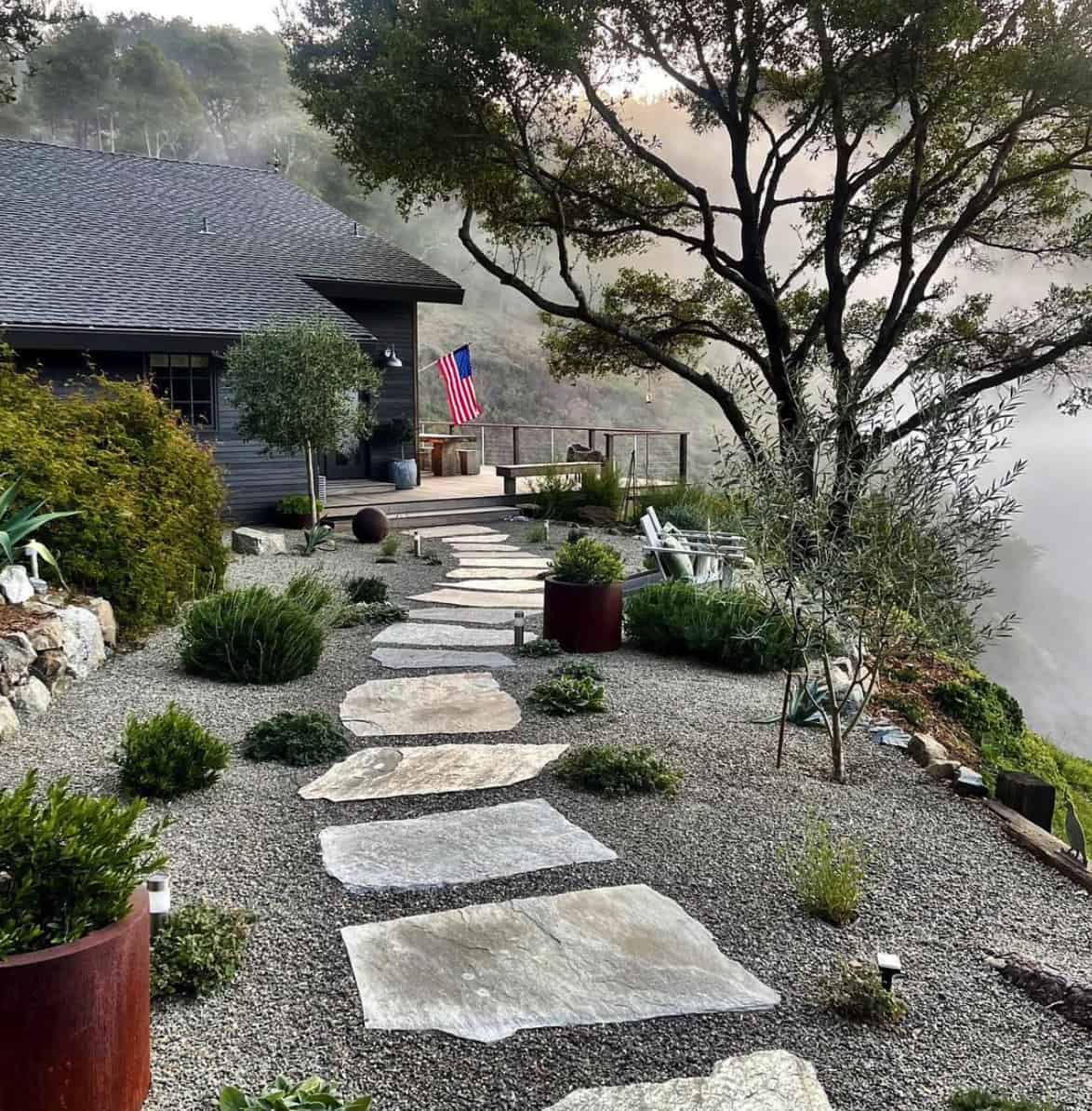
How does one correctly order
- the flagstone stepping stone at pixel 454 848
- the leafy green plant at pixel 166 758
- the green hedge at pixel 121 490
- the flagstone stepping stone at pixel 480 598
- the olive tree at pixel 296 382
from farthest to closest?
1. the olive tree at pixel 296 382
2. the flagstone stepping stone at pixel 480 598
3. the green hedge at pixel 121 490
4. the leafy green plant at pixel 166 758
5. the flagstone stepping stone at pixel 454 848

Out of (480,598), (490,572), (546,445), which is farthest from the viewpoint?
(546,445)

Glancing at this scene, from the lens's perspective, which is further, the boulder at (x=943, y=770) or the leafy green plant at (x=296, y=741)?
the boulder at (x=943, y=770)

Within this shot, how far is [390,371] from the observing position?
14.9m

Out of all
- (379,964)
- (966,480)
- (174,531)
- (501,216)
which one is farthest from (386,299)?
(379,964)

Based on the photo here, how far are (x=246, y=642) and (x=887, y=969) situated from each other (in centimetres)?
382

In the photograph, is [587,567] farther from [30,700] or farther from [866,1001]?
[866,1001]

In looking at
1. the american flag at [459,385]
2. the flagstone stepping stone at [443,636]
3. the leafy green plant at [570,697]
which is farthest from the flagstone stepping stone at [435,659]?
the american flag at [459,385]

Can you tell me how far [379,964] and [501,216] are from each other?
34.0ft

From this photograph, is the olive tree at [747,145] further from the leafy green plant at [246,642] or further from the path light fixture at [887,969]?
the path light fixture at [887,969]

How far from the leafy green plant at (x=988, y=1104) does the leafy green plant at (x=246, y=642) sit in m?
4.02

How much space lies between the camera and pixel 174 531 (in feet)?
21.6

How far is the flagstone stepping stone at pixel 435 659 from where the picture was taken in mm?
5773

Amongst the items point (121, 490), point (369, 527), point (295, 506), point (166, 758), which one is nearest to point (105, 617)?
point (121, 490)

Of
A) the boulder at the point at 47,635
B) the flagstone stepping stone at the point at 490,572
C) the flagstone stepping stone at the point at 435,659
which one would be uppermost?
the boulder at the point at 47,635
